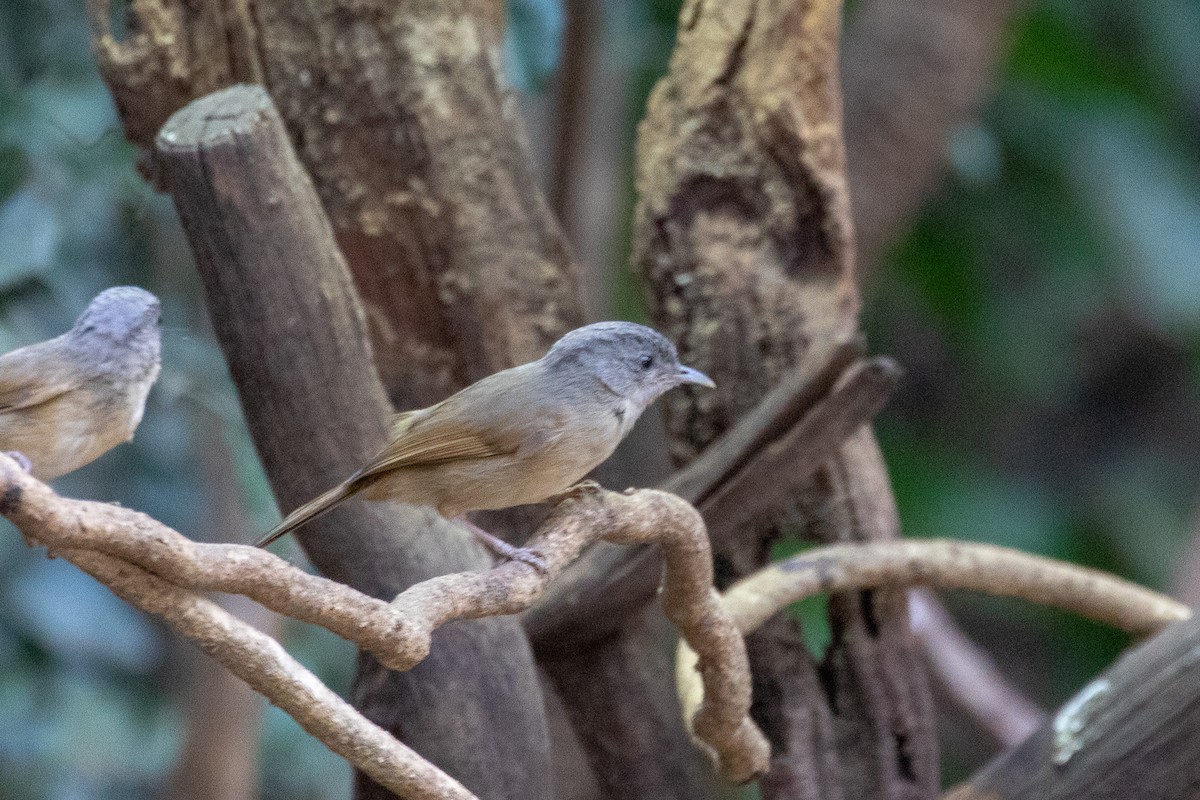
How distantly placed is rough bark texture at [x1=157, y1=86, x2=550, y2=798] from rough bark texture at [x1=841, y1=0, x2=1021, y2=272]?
121 inches

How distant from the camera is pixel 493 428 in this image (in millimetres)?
2271

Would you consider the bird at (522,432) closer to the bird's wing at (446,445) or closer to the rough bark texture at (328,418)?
the bird's wing at (446,445)

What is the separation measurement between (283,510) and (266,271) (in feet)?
1.77

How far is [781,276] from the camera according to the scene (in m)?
3.45

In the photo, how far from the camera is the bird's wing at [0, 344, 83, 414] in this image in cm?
173

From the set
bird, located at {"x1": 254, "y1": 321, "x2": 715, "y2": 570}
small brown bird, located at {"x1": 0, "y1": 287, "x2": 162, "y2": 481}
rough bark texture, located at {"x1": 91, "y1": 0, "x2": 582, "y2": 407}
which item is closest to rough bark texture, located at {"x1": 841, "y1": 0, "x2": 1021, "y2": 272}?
rough bark texture, located at {"x1": 91, "y1": 0, "x2": 582, "y2": 407}

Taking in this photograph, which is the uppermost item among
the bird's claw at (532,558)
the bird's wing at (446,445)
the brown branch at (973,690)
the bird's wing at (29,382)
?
the bird's wing at (29,382)

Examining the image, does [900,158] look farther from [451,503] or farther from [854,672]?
[451,503]

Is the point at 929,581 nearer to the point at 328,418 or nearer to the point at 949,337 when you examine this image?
the point at 328,418

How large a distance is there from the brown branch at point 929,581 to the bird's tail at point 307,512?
3.23 ft

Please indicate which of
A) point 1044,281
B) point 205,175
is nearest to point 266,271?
point 205,175

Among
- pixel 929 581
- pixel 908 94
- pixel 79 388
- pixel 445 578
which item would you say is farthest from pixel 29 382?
pixel 908 94

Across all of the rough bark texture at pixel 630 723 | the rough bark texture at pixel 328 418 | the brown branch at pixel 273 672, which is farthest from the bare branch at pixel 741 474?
the brown branch at pixel 273 672

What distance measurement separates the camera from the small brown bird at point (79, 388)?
1.75m
